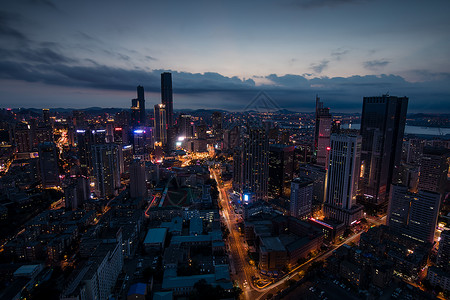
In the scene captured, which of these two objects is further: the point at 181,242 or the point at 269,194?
the point at 269,194

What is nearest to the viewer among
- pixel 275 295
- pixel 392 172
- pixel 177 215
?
pixel 275 295

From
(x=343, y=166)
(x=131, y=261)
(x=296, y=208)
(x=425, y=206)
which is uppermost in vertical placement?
(x=343, y=166)

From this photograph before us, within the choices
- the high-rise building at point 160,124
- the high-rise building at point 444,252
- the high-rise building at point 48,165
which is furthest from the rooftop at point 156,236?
the high-rise building at point 160,124

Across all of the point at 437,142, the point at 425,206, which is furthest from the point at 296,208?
the point at 437,142

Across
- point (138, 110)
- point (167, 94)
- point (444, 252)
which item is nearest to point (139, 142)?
point (138, 110)

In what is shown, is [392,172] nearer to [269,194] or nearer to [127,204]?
[269,194]

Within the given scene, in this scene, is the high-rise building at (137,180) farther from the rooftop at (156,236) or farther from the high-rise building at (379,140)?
the high-rise building at (379,140)

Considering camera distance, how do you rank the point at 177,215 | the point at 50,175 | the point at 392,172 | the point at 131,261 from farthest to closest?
the point at 50,175
the point at 392,172
the point at 177,215
the point at 131,261

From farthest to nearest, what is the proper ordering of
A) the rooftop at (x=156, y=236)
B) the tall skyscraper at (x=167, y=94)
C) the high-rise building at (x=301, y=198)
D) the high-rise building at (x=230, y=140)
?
1. the tall skyscraper at (x=167, y=94)
2. the high-rise building at (x=230, y=140)
3. the high-rise building at (x=301, y=198)
4. the rooftop at (x=156, y=236)
